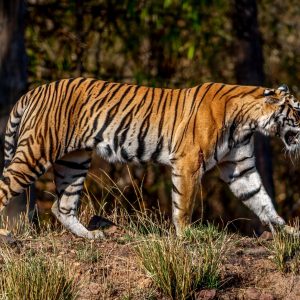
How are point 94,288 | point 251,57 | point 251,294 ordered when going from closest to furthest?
point 94,288
point 251,294
point 251,57

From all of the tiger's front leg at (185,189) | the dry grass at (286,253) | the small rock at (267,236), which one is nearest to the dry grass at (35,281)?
the dry grass at (286,253)

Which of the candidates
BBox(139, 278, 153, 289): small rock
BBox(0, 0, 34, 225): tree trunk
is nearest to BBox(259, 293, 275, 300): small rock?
BBox(139, 278, 153, 289): small rock

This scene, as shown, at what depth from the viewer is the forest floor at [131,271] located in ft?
25.0

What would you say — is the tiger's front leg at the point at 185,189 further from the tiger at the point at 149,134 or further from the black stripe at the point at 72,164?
the black stripe at the point at 72,164

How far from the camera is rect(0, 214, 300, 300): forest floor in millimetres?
7621

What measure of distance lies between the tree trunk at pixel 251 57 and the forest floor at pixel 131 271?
204 inches

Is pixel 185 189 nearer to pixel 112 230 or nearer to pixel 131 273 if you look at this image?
pixel 112 230

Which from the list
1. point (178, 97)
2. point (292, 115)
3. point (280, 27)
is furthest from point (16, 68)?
point (280, 27)

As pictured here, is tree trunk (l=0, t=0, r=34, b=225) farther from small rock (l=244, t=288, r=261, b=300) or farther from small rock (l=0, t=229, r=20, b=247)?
small rock (l=244, t=288, r=261, b=300)

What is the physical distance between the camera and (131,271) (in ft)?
25.6

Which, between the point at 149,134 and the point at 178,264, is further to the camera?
the point at 149,134

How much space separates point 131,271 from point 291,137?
6.71ft

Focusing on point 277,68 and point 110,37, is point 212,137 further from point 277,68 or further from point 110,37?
point 277,68

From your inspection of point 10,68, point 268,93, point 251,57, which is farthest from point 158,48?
point 268,93
